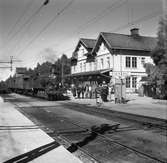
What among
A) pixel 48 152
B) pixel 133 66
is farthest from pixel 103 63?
pixel 48 152

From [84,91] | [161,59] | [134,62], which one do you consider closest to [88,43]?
[134,62]

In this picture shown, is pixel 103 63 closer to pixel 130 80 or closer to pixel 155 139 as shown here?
pixel 130 80

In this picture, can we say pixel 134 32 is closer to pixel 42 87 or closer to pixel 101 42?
pixel 101 42

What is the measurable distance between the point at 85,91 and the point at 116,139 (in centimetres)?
2625

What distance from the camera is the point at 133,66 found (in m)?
39.1

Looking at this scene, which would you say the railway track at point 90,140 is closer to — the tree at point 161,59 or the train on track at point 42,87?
the tree at point 161,59

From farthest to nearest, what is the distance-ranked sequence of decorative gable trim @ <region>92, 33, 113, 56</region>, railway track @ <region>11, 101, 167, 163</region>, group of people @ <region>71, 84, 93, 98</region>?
decorative gable trim @ <region>92, 33, 113, 56</region>
group of people @ <region>71, 84, 93, 98</region>
railway track @ <region>11, 101, 167, 163</region>

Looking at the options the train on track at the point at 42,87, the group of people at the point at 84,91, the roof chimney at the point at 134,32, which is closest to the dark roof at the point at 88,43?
the roof chimney at the point at 134,32

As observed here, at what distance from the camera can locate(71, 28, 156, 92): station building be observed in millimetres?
37625

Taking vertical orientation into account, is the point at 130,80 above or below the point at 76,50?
below

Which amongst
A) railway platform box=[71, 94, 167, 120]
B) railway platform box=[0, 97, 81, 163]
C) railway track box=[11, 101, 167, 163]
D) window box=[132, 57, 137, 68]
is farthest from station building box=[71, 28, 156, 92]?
railway platform box=[0, 97, 81, 163]

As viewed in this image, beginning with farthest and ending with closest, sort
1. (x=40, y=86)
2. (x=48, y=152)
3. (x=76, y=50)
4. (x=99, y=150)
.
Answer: (x=76, y=50) < (x=40, y=86) < (x=99, y=150) < (x=48, y=152)

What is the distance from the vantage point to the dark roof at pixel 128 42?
124ft

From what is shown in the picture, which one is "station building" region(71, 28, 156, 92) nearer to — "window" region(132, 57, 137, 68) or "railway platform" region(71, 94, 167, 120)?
"window" region(132, 57, 137, 68)
